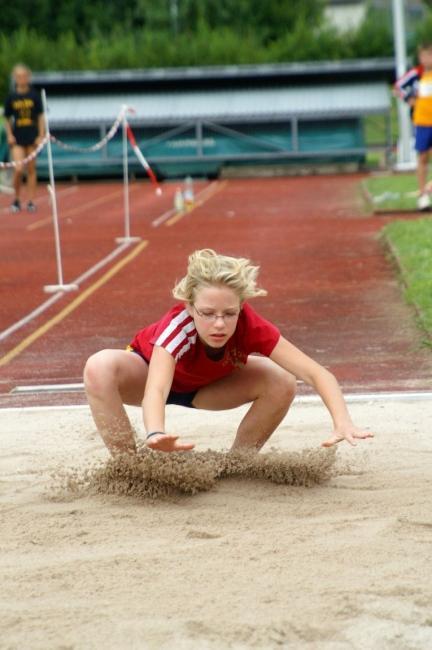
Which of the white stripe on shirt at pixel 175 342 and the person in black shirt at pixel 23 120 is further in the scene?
the person in black shirt at pixel 23 120

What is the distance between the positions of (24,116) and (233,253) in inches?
361

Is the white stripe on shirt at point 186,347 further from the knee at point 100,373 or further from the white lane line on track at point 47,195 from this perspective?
the white lane line on track at point 47,195

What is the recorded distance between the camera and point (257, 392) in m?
6.11

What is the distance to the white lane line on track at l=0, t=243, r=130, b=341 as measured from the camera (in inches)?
452

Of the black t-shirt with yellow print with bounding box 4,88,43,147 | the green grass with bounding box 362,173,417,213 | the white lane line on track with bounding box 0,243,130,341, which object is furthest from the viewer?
the black t-shirt with yellow print with bounding box 4,88,43,147

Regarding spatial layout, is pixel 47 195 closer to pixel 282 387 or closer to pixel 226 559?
pixel 282 387

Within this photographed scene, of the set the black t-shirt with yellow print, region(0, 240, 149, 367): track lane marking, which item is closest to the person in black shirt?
the black t-shirt with yellow print

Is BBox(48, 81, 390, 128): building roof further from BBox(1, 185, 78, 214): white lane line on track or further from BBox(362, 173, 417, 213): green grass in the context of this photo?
BBox(362, 173, 417, 213): green grass

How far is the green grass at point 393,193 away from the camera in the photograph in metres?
20.8

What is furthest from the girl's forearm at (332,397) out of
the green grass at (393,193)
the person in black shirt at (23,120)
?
the person in black shirt at (23,120)

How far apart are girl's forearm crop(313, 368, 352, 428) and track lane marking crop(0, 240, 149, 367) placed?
4.55 meters

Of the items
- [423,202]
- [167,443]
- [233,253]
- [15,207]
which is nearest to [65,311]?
[233,253]

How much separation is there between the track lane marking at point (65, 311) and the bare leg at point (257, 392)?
3979mm

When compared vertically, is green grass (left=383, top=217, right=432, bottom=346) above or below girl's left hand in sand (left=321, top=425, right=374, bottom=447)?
below
